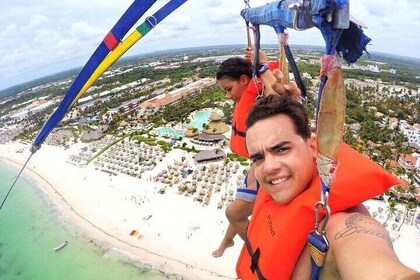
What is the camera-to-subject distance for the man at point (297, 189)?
1.44 meters

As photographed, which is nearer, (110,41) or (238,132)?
(110,41)

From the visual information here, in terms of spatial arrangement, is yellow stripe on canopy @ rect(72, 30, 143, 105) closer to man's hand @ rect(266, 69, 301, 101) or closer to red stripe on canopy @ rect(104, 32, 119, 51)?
red stripe on canopy @ rect(104, 32, 119, 51)

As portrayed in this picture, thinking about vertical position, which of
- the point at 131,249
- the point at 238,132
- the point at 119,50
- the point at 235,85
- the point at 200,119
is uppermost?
the point at 119,50

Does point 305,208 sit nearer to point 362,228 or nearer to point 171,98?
point 362,228

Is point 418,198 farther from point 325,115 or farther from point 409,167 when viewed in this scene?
point 325,115

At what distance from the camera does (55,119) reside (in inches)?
99.9

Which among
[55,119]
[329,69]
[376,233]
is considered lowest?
[376,233]

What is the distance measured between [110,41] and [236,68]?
1.58m

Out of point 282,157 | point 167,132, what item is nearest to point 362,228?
point 282,157

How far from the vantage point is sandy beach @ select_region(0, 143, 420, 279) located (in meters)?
14.4

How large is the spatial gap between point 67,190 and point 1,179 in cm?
1413

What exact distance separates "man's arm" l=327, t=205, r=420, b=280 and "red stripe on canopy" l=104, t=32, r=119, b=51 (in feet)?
5.95

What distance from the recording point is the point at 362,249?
1.25 metres

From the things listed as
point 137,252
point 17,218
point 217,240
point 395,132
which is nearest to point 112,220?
point 137,252
